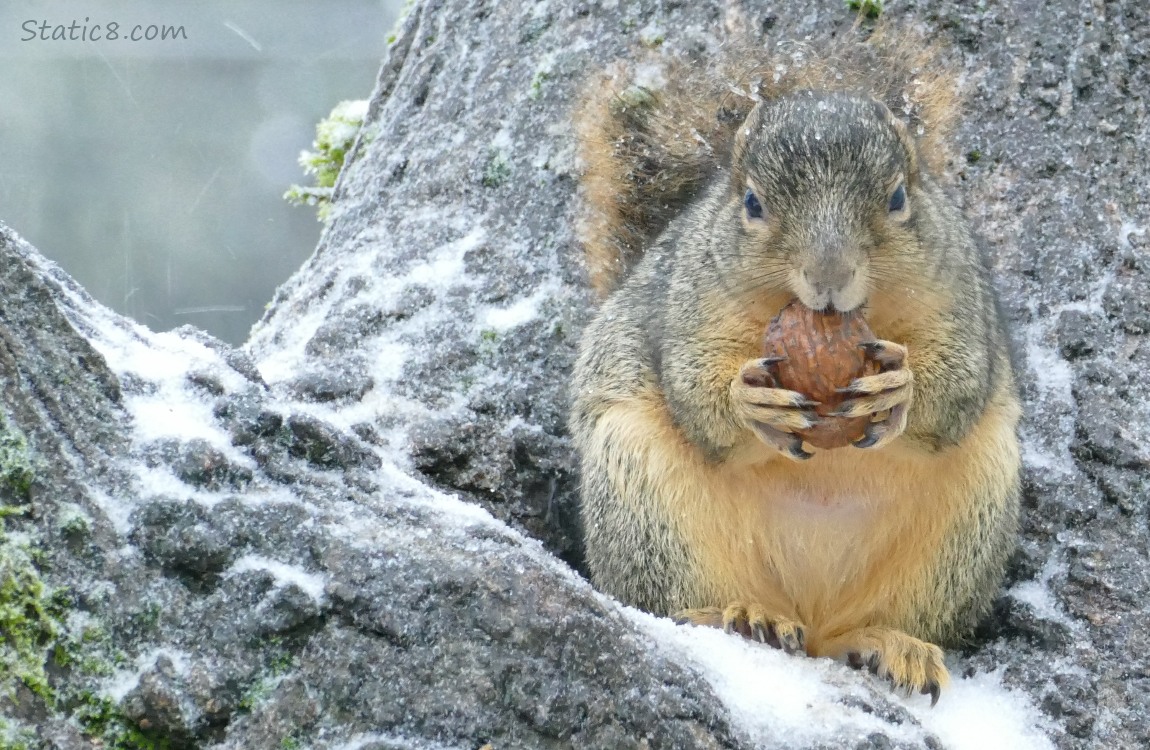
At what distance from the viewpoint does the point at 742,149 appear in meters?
2.00

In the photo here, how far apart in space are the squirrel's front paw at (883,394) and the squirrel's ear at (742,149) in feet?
1.30

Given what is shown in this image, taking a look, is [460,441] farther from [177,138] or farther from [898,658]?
[177,138]

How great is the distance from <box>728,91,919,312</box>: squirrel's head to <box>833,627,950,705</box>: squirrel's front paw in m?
0.59

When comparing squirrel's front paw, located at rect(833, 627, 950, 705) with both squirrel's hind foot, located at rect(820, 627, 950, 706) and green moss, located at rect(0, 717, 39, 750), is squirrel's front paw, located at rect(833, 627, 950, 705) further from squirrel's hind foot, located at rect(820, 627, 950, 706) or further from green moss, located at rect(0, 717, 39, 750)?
green moss, located at rect(0, 717, 39, 750)

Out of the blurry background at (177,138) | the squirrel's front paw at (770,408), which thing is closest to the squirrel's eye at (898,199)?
the squirrel's front paw at (770,408)

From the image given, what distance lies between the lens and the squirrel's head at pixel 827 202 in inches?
67.3

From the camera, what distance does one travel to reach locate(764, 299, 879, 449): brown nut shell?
1801 mm

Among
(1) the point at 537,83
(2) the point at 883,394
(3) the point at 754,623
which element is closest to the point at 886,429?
(2) the point at 883,394

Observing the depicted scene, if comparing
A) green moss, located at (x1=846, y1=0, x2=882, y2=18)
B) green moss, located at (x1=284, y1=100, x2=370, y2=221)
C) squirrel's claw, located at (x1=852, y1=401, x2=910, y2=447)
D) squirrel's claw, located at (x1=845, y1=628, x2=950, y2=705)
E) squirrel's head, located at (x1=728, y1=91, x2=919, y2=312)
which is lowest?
squirrel's claw, located at (x1=845, y1=628, x2=950, y2=705)

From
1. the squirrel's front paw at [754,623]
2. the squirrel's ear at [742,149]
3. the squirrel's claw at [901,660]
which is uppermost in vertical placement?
the squirrel's ear at [742,149]

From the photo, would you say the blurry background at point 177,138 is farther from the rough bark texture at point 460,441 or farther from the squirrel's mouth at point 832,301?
the squirrel's mouth at point 832,301

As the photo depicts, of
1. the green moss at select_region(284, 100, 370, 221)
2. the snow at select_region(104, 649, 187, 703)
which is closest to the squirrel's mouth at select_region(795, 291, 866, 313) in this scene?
the snow at select_region(104, 649, 187, 703)

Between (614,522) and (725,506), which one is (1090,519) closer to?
(725,506)

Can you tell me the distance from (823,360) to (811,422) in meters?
0.10
